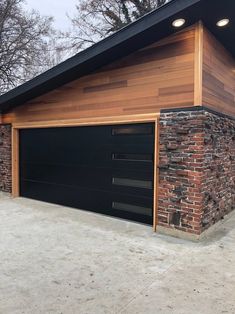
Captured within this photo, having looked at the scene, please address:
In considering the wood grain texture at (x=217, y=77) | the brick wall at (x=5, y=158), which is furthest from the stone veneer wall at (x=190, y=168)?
the brick wall at (x=5, y=158)

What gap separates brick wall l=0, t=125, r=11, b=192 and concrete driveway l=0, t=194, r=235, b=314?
9.16 ft

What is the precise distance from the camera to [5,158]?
770 centimetres

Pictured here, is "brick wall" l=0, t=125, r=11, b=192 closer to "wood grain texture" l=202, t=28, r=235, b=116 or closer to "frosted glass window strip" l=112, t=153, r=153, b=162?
"frosted glass window strip" l=112, t=153, r=153, b=162

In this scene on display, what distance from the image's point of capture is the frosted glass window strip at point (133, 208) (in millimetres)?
5055

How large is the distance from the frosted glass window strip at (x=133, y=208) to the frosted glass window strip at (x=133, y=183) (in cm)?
40

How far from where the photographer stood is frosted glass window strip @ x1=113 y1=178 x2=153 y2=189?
5.02m

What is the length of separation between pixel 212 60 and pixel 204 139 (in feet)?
5.05

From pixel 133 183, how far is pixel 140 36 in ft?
8.62

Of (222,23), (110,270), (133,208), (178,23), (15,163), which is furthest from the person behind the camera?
(15,163)

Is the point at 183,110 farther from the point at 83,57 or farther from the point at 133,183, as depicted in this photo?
the point at 83,57

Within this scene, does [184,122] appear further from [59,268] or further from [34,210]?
[34,210]

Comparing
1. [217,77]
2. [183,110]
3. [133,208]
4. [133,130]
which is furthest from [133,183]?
[217,77]

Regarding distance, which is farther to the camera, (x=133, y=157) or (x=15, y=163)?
(x=15, y=163)

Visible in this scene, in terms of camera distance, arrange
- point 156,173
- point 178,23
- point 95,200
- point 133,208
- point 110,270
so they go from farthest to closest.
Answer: point 95,200 < point 133,208 < point 156,173 < point 178,23 < point 110,270
